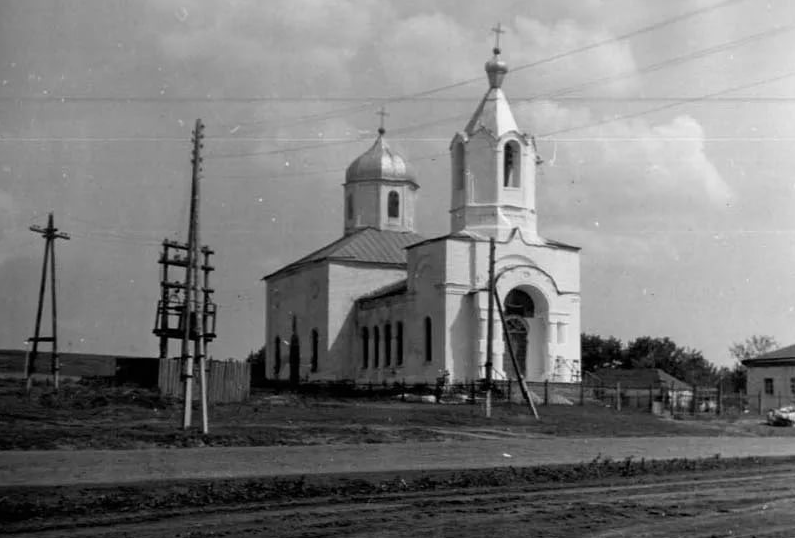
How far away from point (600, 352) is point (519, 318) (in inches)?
1990

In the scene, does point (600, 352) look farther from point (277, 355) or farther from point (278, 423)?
point (278, 423)

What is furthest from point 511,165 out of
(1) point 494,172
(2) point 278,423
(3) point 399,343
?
(2) point 278,423

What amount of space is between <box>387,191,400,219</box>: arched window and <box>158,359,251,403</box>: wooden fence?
26919mm

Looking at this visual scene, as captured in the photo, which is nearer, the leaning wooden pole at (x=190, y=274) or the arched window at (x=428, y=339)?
the leaning wooden pole at (x=190, y=274)

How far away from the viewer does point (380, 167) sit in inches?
2532

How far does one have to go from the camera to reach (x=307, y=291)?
61.4 m

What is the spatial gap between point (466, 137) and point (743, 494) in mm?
37314

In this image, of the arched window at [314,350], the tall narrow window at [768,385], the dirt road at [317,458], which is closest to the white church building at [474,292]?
the arched window at [314,350]

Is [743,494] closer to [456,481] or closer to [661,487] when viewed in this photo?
[661,487]

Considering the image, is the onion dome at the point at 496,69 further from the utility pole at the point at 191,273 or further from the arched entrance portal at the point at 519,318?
the utility pole at the point at 191,273

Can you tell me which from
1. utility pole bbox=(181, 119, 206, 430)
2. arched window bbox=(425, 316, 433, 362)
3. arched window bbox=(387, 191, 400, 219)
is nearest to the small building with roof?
arched window bbox=(425, 316, 433, 362)

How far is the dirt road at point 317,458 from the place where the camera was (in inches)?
675

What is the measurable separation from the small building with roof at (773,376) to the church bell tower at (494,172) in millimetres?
14961

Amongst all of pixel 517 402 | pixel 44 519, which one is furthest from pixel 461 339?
pixel 44 519
